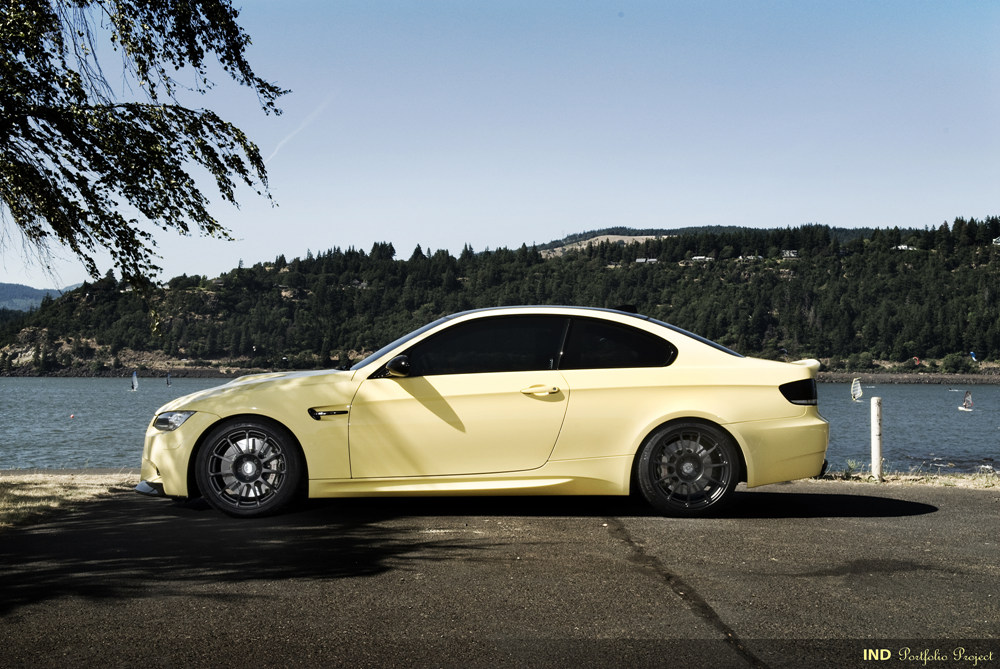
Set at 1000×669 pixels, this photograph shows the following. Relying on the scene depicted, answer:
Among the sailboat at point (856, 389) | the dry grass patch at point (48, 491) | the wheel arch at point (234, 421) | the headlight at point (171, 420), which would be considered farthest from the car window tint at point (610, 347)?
the sailboat at point (856, 389)

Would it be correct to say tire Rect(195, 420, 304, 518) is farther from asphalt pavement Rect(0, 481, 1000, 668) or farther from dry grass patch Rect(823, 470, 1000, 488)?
dry grass patch Rect(823, 470, 1000, 488)

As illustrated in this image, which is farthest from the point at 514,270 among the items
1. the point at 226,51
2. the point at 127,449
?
the point at 226,51

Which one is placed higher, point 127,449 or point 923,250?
point 923,250

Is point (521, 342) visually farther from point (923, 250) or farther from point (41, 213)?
point (923, 250)

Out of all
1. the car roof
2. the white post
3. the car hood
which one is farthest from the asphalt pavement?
the white post

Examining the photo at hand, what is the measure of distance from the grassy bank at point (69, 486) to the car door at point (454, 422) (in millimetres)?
2715

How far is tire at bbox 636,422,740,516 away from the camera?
21.8 feet

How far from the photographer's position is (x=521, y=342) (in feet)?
22.3

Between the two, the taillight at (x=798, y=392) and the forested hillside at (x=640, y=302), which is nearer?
the taillight at (x=798, y=392)

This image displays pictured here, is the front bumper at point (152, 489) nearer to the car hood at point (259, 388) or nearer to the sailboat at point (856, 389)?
the car hood at point (259, 388)

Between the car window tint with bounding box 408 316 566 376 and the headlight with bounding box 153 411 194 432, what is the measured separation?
1.70 metres

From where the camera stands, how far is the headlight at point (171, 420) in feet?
21.9

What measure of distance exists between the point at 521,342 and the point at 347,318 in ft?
402

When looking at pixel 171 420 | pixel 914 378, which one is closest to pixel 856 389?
pixel 171 420
